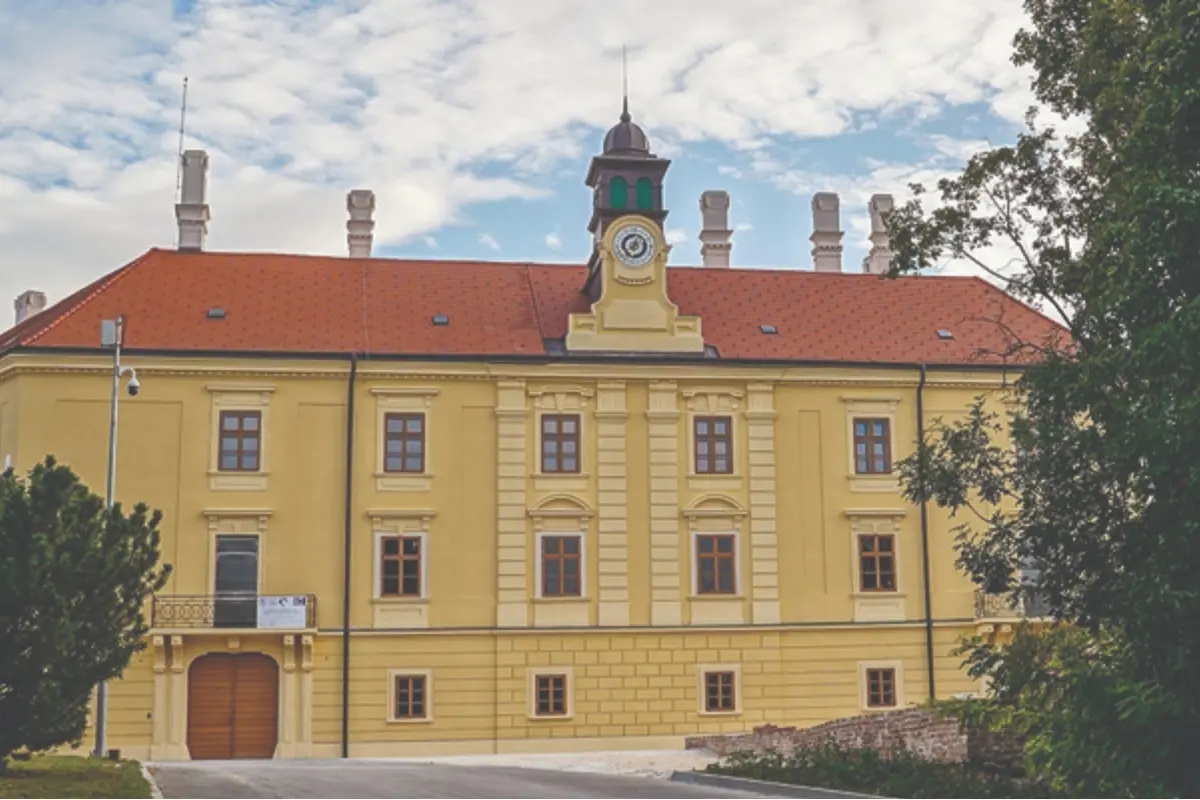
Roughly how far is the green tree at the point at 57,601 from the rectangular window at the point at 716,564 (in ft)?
54.7

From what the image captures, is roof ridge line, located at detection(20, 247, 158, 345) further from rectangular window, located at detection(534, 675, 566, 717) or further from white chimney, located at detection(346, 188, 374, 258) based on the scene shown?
rectangular window, located at detection(534, 675, 566, 717)

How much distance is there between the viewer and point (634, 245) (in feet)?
116

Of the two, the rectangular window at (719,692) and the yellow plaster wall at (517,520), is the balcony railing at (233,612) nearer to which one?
the yellow plaster wall at (517,520)

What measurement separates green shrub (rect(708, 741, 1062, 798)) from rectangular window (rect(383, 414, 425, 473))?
11.7 m

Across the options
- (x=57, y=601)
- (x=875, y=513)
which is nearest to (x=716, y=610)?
(x=875, y=513)

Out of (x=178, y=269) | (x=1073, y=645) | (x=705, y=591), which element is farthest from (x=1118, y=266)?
(x=178, y=269)

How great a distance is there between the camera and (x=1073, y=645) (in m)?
17.1

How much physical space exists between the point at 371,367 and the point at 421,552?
14.4ft

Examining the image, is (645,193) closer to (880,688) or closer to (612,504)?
(612,504)

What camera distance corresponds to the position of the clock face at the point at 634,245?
116ft

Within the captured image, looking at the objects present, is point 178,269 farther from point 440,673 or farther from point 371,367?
point 440,673

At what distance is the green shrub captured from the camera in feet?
61.0

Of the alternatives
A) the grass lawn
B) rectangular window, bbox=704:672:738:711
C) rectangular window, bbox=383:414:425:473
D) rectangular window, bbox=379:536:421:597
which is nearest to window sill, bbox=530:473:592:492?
rectangular window, bbox=383:414:425:473

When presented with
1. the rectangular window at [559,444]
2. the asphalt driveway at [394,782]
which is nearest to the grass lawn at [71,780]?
the asphalt driveway at [394,782]
